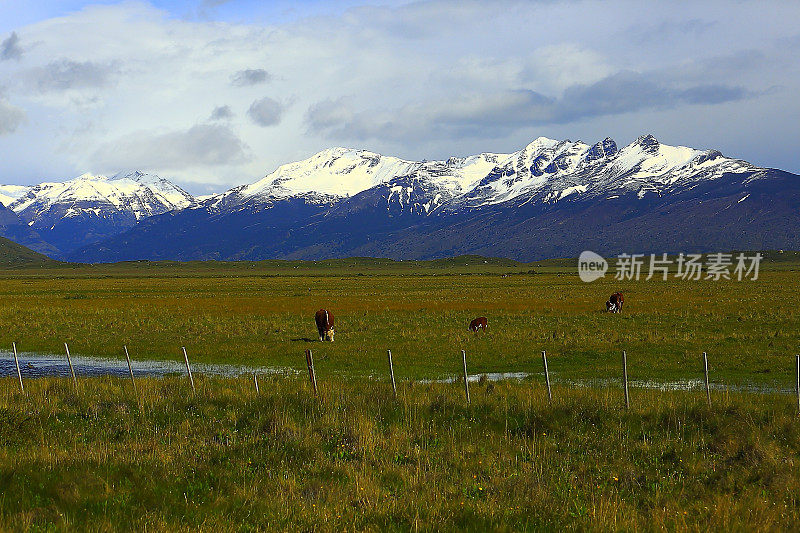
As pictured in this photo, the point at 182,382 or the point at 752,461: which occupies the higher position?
the point at 182,382

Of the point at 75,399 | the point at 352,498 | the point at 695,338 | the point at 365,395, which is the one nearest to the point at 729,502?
the point at 352,498

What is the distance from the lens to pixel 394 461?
1423cm

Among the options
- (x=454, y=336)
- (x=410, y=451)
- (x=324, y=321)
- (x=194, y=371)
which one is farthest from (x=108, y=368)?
(x=410, y=451)

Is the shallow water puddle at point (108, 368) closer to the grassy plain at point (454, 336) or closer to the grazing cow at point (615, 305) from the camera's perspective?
the grassy plain at point (454, 336)

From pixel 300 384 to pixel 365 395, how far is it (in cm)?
342

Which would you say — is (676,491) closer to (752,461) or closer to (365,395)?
(752,461)

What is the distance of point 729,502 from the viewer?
1140 centimetres

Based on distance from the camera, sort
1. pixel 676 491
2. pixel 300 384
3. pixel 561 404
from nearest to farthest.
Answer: pixel 676 491 < pixel 561 404 < pixel 300 384

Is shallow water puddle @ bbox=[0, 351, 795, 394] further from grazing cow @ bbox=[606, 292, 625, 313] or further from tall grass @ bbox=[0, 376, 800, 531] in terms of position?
grazing cow @ bbox=[606, 292, 625, 313]

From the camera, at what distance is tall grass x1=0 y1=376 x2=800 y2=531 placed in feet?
36.4

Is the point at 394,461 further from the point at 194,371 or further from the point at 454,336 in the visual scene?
the point at 454,336

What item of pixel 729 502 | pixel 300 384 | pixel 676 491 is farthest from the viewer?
pixel 300 384

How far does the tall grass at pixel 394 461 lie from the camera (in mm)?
11102

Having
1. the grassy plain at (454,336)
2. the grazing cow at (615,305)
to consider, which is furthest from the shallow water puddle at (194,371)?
the grazing cow at (615,305)
